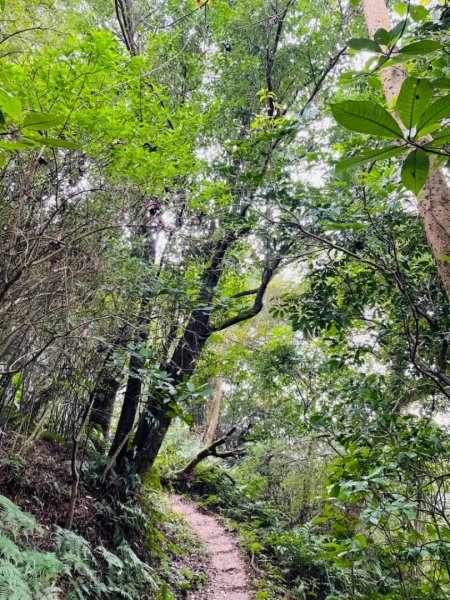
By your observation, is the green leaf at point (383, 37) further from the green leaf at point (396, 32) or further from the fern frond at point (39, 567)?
the fern frond at point (39, 567)

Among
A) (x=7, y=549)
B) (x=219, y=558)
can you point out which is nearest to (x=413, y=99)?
(x=7, y=549)

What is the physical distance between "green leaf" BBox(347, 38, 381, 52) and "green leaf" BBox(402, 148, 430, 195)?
27cm

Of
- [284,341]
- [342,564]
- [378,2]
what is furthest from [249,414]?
[378,2]

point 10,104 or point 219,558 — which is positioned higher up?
→ point 10,104

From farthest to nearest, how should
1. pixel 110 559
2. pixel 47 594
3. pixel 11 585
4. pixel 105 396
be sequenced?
pixel 105 396 → pixel 110 559 → pixel 47 594 → pixel 11 585

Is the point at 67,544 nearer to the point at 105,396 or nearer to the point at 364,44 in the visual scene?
the point at 105,396

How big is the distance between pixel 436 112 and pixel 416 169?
0.34 feet

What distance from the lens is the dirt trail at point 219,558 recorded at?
16.9 ft

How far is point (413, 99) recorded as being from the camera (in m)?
0.58

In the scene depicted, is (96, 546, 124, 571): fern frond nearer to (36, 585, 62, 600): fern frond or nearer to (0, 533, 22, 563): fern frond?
(36, 585, 62, 600): fern frond

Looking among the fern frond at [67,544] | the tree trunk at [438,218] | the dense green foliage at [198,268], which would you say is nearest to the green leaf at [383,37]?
the dense green foliage at [198,268]

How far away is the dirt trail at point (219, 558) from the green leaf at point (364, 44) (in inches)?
235

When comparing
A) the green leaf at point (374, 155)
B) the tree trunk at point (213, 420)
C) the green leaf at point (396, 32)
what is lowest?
the tree trunk at point (213, 420)

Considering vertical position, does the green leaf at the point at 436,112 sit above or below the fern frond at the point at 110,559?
above
